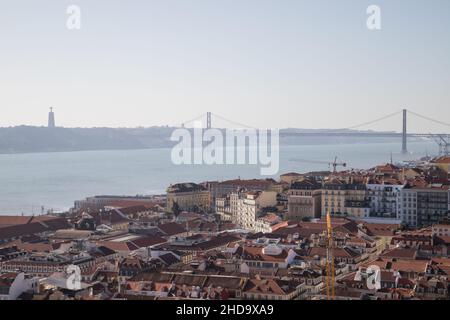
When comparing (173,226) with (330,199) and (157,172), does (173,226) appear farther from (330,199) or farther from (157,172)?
(157,172)

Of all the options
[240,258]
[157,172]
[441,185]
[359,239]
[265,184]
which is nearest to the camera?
[240,258]

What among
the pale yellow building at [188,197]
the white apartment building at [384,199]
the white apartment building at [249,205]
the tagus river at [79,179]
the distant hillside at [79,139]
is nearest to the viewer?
the white apartment building at [384,199]

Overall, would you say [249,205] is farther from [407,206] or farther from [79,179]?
[79,179]

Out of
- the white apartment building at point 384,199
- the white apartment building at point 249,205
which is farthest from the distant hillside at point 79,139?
the white apartment building at point 384,199

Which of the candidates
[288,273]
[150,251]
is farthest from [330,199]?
[288,273]

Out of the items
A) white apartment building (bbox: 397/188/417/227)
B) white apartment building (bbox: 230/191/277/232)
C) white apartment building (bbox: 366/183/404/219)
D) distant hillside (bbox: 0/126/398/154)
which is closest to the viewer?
white apartment building (bbox: 397/188/417/227)

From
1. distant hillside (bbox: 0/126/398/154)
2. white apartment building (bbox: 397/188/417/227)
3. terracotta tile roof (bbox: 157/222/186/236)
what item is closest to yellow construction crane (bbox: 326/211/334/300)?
terracotta tile roof (bbox: 157/222/186/236)

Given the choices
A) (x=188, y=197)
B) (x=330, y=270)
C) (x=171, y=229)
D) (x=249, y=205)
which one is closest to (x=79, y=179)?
(x=188, y=197)

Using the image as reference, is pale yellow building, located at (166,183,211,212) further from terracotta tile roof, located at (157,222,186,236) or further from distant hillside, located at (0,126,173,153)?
distant hillside, located at (0,126,173,153)

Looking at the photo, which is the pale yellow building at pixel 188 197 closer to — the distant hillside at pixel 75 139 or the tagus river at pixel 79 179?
the tagus river at pixel 79 179
